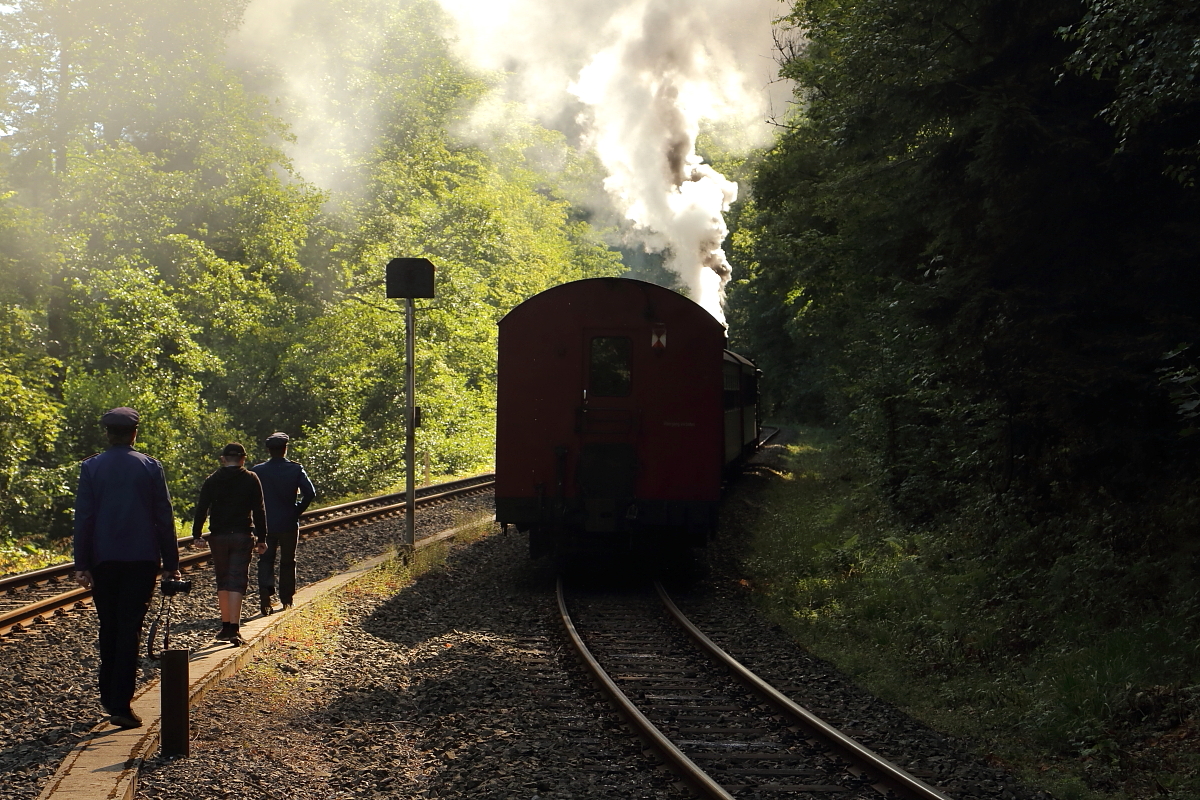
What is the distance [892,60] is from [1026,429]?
420cm

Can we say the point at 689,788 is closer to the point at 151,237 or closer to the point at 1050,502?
the point at 1050,502

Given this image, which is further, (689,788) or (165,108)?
(165,108)

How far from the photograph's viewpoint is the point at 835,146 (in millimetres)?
12820

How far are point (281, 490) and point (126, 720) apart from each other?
3.46m

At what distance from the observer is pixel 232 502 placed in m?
8.23

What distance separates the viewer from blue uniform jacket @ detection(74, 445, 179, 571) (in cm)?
619

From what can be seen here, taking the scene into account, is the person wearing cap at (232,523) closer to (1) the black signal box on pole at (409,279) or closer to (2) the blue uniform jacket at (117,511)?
(2) the blue uniform jacket at (117,511)

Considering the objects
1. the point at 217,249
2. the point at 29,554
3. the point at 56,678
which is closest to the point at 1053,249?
the point at 56,678

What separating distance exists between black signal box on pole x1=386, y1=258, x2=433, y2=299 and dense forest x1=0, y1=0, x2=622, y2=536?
7828 millimetres

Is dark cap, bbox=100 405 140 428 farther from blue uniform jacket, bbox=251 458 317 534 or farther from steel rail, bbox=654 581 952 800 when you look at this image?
steel rail, bbox=654 581 952 800

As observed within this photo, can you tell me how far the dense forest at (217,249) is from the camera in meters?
20.2

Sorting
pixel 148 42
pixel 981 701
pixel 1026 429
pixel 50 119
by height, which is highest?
pixel 148 42

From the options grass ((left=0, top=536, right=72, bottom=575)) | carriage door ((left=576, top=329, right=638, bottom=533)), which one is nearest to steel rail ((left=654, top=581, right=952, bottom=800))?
carriage door ((left=576, top=329, right=638, bottom=533))

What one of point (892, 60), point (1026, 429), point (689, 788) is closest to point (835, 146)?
point (892, 60)
